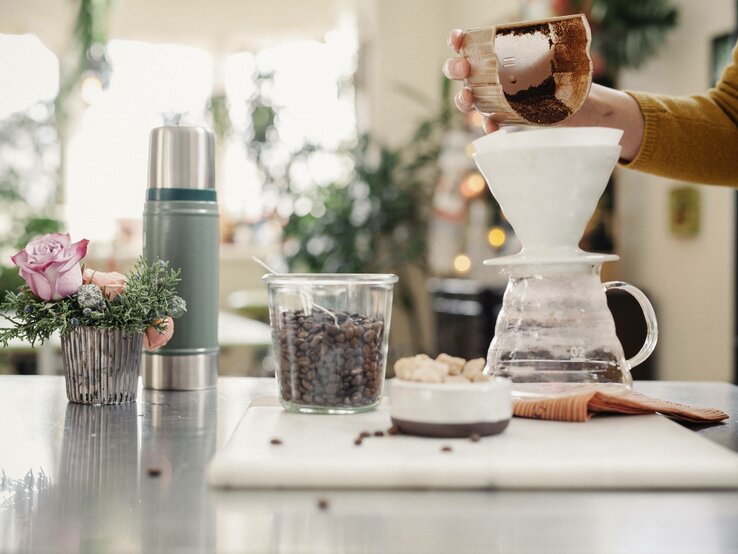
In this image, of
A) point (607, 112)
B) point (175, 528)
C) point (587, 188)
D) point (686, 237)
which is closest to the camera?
point (175, 528)

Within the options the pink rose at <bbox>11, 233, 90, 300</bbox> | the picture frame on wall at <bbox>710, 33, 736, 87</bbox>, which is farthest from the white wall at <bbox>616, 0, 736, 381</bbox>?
the pink rose at <bbox>11, 233, 90, 300</bbox>

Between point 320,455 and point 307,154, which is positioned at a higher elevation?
point 307,154

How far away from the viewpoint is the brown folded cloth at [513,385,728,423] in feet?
2.88

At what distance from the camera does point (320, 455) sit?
717 mm

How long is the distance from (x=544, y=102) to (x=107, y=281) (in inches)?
24.0

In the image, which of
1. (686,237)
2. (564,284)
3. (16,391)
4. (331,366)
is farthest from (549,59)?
(686,237)

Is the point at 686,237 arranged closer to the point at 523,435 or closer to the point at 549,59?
the point at 549,59

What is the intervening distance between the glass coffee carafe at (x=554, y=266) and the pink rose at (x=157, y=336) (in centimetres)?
39

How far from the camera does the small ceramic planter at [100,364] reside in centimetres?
103

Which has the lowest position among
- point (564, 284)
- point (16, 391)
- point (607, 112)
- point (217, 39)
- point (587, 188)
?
point (16, 391)

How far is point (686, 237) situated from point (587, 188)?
2983 millimetres

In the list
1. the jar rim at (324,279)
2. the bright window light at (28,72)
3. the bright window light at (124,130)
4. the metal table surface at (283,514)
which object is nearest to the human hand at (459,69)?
the jar rim at (324,279)

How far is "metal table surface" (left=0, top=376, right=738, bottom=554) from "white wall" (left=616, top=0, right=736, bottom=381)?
2.86 metres

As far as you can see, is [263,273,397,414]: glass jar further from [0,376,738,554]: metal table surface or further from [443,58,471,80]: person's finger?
[443,58,471,80]: person's finger
